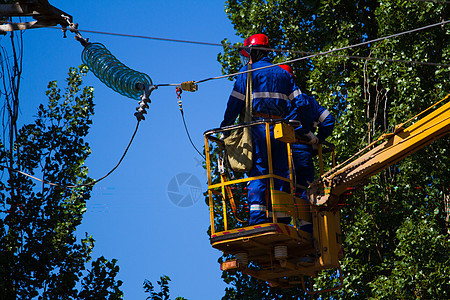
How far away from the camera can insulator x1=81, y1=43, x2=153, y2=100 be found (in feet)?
39.1

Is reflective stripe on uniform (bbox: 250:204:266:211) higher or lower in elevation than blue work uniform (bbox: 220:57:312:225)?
lower

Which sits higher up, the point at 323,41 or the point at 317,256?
the point at 323,41

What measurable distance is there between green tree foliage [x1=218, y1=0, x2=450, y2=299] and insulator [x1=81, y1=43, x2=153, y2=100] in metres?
4.75

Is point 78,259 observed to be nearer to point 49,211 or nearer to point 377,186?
point 49,211

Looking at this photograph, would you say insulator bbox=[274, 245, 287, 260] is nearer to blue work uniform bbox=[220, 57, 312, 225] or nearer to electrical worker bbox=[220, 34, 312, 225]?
electrical worker bbox=[220, 34, 312, 225]

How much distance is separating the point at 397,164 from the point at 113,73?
7.14m

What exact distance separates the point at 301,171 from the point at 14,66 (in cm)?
729

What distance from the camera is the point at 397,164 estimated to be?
56.1ft

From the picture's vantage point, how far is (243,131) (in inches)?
Answer: 472

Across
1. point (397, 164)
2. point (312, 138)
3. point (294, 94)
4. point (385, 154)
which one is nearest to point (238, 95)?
point (294, 94)

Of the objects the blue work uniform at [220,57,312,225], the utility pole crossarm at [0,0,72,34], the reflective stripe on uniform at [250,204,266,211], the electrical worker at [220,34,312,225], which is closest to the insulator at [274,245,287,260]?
the electrical worker at [220,34,312,225]

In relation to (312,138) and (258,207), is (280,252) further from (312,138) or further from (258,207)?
(312,138)

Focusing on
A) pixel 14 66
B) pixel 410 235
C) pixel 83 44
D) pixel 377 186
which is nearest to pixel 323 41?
pixel 377 186

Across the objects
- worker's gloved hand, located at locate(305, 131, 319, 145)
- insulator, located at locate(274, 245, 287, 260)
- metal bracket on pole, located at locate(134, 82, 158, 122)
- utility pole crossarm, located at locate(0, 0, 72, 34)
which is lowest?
insulator, located at locate(274, 245, 287, 260)
